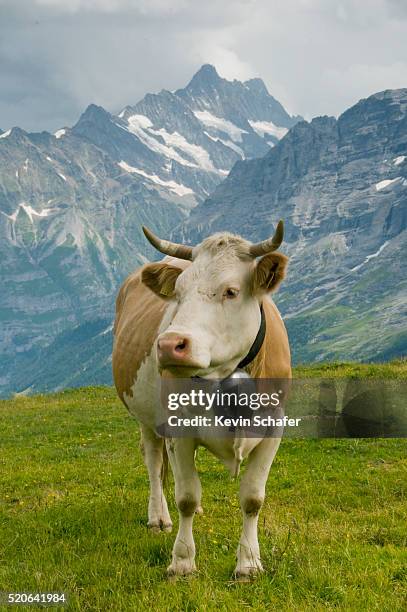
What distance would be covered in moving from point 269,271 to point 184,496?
2.97m

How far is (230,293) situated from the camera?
6.51 m

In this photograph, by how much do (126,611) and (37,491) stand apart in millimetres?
7185

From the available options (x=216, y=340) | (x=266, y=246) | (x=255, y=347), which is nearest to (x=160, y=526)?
(x=255, y=347)

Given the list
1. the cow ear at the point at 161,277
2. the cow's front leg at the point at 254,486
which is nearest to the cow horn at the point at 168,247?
the cow ear at the point at 161,277

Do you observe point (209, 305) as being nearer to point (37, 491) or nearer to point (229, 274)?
point (229, 274)

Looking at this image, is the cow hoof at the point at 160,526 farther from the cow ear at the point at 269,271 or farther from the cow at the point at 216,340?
the cow ear at the point at 269,271

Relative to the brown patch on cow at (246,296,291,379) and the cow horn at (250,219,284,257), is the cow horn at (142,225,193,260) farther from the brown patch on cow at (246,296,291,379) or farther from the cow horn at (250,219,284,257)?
the brown patch on cow at (246,296,291,379)

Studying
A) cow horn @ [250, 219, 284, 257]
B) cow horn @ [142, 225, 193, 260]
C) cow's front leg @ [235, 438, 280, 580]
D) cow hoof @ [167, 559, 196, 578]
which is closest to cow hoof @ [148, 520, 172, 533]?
cow hoof @ [167, 559, 196, 578]

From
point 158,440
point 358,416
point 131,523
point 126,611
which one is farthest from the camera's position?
point 358,416

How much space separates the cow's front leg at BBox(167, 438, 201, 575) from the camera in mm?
7473

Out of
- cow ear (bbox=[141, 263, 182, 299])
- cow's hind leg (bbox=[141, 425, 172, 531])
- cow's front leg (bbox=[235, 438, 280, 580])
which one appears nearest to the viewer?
cow ear (bbox=[141, 263, 182, 299])

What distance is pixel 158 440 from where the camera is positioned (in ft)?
35.2

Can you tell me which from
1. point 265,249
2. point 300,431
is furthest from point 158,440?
point 300,431

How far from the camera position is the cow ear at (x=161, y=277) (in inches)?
292
